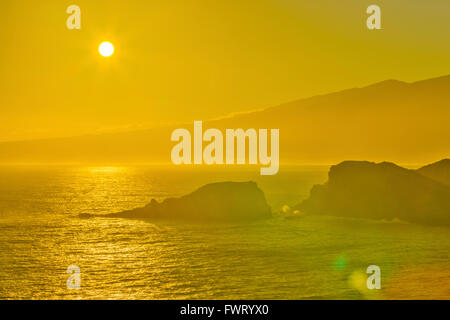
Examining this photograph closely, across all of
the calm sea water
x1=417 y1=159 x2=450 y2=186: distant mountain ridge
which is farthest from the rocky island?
x1=417 y1=159 x2=450 y2=186: distant mountain ridge

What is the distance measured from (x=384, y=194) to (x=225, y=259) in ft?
137

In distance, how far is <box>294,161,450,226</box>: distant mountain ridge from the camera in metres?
80.1

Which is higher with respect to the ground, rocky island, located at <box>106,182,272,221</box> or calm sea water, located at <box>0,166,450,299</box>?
rocky island, located at <box>106,182,272,221</box>

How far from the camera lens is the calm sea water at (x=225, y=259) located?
39594mm

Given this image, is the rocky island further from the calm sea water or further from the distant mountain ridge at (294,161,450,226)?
the distant mountain ridge at (294,161,450,226)

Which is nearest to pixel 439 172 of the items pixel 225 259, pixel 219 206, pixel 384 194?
pixel 384 194

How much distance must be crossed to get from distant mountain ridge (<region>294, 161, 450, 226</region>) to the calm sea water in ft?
14.3

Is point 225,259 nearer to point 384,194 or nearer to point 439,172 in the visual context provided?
point 384,194

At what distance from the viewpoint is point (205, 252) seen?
180 feet

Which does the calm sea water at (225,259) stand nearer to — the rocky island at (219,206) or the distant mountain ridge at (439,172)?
the rocky island at (219,206)

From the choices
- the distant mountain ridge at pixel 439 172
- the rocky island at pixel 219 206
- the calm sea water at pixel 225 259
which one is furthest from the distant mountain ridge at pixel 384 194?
the rocky island at pixel 219 206

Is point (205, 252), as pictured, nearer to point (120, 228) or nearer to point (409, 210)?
point (120, 228)
